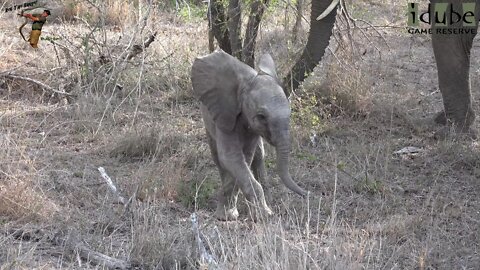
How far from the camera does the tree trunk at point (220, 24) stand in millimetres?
7660

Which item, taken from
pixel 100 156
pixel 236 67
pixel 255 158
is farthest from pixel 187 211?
pixel 100 156

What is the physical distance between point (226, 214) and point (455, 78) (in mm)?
2763

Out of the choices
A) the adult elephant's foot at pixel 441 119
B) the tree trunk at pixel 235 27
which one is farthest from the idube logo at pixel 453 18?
the tree trunk at pixel 235 27

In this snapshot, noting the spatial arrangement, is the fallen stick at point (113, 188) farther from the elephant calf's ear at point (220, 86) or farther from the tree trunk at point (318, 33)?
the tree trunk at point (318, 33)

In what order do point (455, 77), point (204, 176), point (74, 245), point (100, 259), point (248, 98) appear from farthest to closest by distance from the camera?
point (455, 77) < point (204, 176) < point (248, 98) < point (74, 245) < point (100, 259)

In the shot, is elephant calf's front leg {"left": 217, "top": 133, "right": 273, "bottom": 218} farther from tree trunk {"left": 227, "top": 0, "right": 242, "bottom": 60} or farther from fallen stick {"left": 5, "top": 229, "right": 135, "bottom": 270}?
tree trunk {"left": 227, "top": 0, "right": 242, "bottom": 60}

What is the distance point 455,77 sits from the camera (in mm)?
7102

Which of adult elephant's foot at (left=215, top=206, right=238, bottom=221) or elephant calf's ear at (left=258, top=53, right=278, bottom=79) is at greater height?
elephant calf's ear at (left=258, top=53, right=278, bottom=79)

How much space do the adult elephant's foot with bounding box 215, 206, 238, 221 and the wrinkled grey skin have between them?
239 cm

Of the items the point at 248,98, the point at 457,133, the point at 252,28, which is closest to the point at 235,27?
the point at 252,28

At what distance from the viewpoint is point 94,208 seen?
209 inches

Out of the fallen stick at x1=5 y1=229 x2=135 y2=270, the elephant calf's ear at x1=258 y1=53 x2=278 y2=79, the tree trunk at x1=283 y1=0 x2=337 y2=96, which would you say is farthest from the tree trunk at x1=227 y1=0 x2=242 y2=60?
the fallen stick at x1=5 y1=229 x2=135 y2=270

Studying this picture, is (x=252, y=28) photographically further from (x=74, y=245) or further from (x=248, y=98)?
(x=74, y=245)

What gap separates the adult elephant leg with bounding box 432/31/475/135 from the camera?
7.02 meters
